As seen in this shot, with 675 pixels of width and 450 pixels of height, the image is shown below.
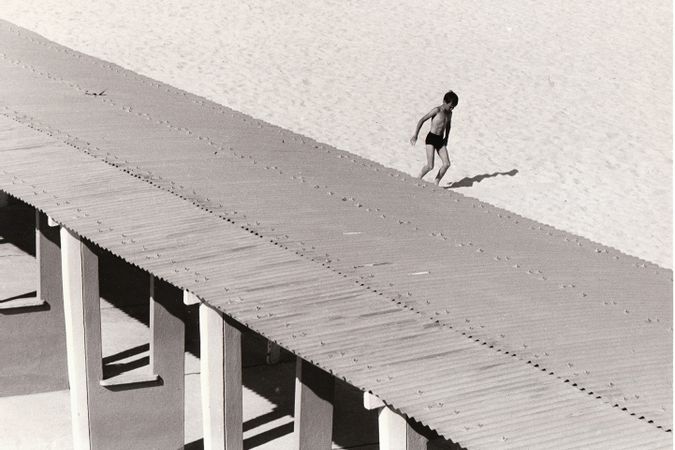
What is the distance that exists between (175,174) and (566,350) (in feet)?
12.0

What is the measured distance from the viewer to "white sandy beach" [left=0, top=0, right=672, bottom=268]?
17.7 m

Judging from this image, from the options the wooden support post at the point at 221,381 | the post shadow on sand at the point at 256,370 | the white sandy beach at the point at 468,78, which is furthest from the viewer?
the white sandy beach at the point at 468,78

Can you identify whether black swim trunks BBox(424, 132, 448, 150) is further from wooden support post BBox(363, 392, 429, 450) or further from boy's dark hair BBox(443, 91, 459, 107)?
wooden support post BBox(363, 392, 429, 450)

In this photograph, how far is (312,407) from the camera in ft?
24.7

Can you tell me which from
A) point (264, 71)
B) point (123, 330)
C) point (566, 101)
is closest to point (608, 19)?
point (566, 101)

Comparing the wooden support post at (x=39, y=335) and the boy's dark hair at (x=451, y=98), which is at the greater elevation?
the boy's dark hair at (x=451, y=98)

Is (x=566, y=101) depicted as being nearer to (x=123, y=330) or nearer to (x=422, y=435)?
(x=123, y=330)

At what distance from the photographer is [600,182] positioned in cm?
1802

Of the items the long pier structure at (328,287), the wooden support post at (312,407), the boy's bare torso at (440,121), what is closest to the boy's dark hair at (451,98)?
the boy's bare torso at (440,121)

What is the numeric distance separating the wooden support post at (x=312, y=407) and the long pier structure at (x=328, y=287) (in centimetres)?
1

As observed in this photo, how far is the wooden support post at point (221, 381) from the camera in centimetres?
711

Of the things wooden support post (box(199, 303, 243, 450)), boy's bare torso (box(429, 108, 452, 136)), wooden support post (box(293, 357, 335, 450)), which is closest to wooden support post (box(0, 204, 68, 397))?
wooden support post (box(199, 303, 243, 450))

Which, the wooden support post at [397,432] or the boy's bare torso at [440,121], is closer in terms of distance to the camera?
the wooden support post at [397,432]

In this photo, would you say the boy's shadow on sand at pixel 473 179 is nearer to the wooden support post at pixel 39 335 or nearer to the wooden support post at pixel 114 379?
the wooden support post at pixel 39 335
